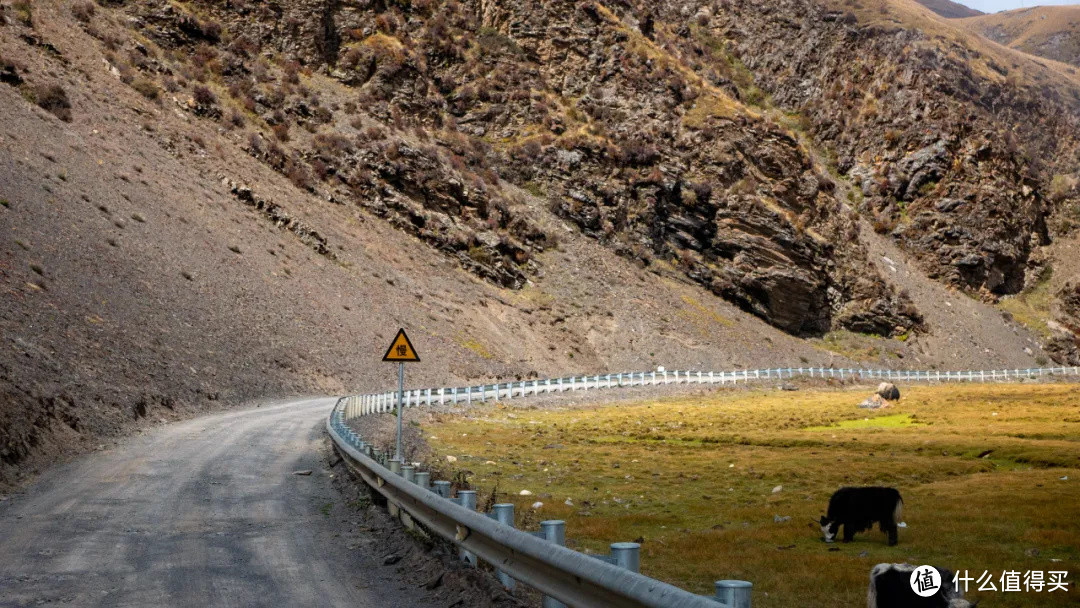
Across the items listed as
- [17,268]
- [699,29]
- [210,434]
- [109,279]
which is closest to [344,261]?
[109,279]

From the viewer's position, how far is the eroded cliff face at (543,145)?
73.7 meters

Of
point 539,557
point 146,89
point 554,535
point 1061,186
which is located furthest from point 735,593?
point 1061,186

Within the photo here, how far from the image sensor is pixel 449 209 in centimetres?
7419

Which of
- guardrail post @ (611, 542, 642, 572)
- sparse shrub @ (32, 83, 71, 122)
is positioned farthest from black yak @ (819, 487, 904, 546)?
sparse shrub @ (32, 83, 71, 122)

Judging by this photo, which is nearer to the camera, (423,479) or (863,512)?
(423,479)

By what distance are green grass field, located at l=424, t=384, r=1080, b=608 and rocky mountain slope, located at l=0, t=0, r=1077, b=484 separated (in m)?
10.8

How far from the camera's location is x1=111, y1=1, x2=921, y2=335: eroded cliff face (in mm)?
73688

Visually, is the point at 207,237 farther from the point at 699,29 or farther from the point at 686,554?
the point at 699,29

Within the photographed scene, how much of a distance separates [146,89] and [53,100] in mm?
11872

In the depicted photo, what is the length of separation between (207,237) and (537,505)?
4031cm

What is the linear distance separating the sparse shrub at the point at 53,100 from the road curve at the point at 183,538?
1623 inches

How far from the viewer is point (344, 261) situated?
57.9 m

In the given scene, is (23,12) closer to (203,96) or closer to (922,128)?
(203,96)

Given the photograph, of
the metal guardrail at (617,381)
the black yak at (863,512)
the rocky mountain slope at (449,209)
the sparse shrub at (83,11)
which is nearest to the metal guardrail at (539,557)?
the black yak at (863,512)
